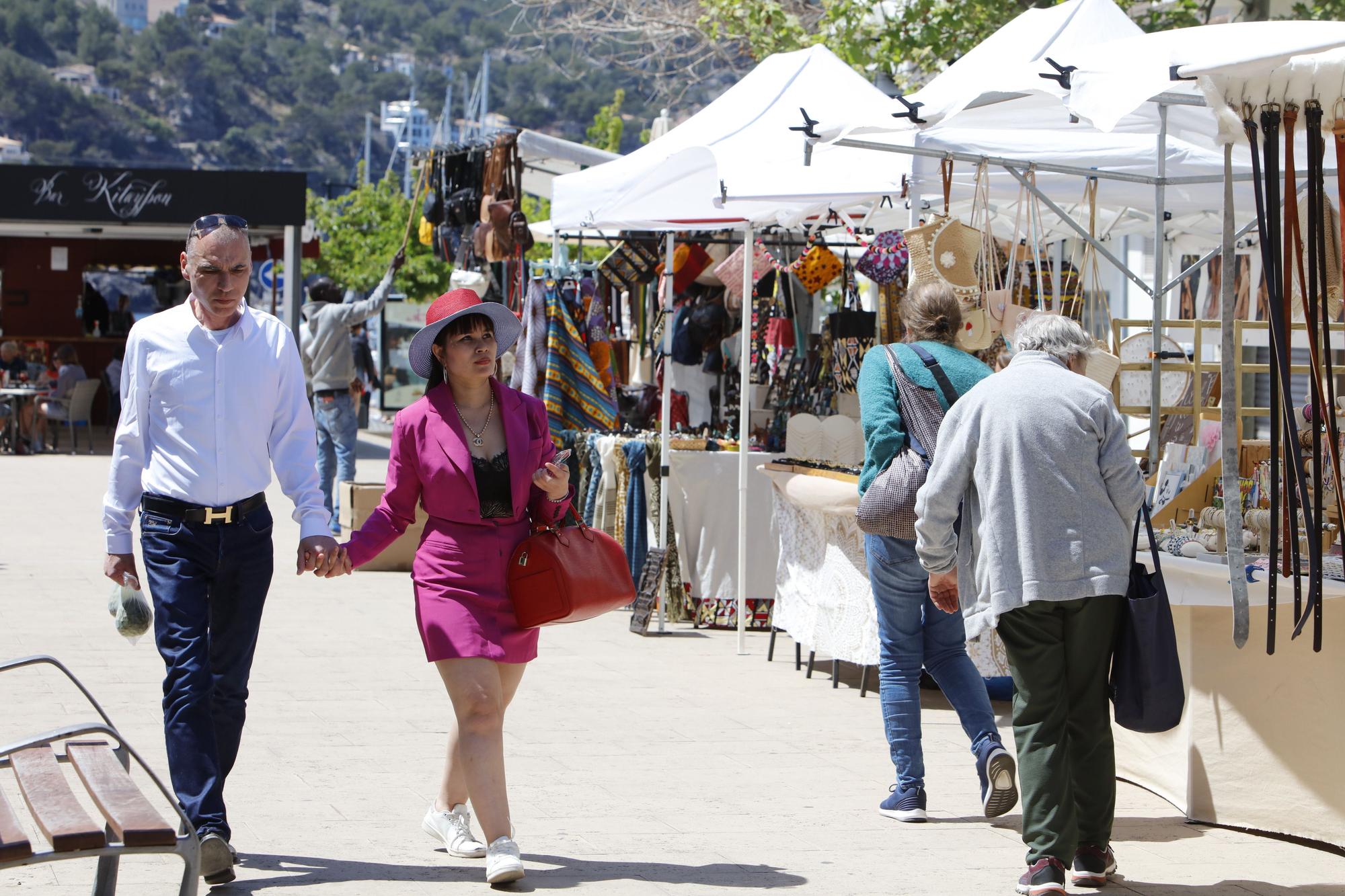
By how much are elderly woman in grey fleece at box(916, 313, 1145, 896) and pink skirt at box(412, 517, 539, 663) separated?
3.89 feet

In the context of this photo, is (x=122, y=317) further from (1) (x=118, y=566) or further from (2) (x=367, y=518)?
(1) (x=118, y=566)

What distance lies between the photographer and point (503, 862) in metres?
4.44

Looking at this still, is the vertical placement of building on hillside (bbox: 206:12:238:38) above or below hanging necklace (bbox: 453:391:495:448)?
above

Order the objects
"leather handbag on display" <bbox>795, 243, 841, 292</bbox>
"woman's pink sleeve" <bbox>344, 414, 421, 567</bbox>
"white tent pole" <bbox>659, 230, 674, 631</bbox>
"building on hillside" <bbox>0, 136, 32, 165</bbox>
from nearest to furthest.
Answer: "woman's pink sleeve" <bbox>344, 414, 421, 567</bbox> → "white tent pole" <bbox>659, 230, 674, 631</bbox> → "leather handbag on display" <bbox>795, 243, 841, 292</bbox> → "building on hillside" <bbox>0, 136, 32, 165</bbox>

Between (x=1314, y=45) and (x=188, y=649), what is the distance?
335 cm

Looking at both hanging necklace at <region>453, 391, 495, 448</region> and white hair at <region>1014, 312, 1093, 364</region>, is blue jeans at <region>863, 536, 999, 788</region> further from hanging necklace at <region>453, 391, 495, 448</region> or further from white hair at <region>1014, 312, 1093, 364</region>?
hanging necklace at <region>453, 391, 495, 448</region>

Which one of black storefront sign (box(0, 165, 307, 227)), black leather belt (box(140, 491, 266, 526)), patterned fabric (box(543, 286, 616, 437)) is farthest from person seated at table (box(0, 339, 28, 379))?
black leather belt (box(140, 491, 266, 526))

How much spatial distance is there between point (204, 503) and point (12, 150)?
424 ft

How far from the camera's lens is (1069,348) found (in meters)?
4.56

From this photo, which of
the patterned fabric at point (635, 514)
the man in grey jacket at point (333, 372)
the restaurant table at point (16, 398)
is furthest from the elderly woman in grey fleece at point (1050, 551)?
the restaurant table at point (16, 398)

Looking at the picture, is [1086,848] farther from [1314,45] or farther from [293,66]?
[293,66]

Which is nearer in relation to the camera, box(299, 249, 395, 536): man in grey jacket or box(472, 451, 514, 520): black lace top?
box(472, 451, 514, 520): black lace top

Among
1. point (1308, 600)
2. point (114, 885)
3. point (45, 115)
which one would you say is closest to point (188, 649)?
point (114, 885)

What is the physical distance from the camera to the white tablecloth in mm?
9188
